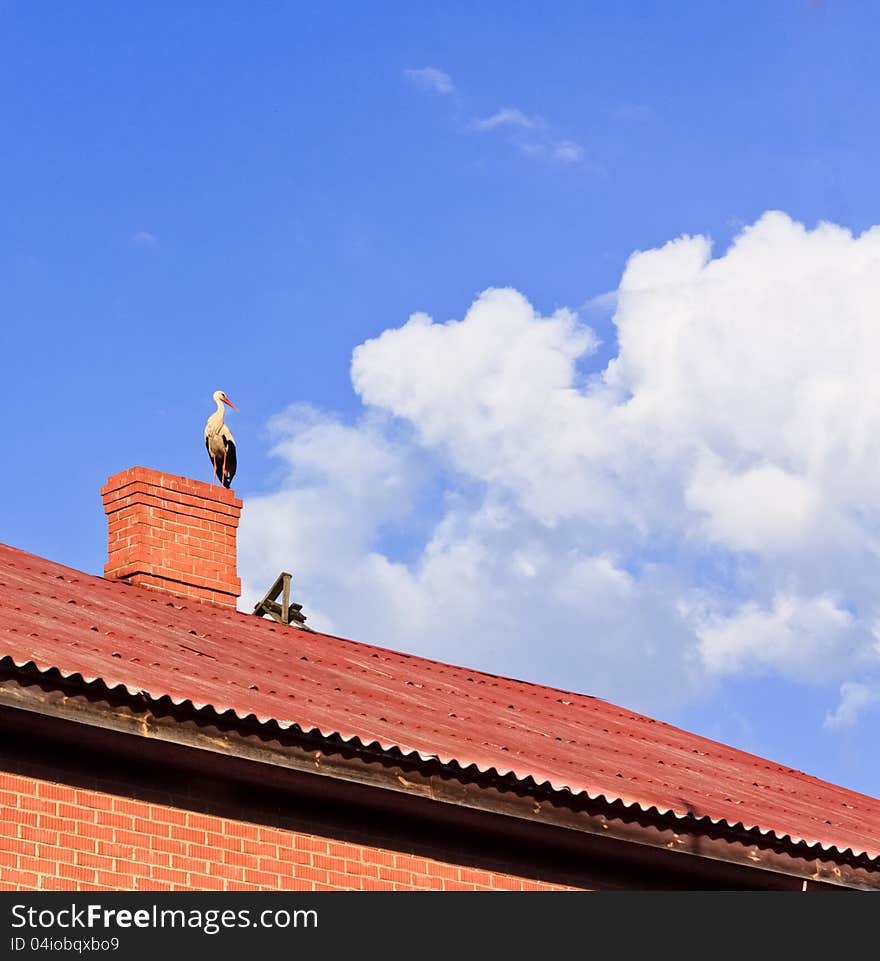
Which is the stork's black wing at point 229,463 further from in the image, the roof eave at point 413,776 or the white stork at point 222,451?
the roof eave at point 413,776

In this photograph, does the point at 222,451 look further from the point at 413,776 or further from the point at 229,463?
the point at 413,776

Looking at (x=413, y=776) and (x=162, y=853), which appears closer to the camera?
(x=162, y=853)

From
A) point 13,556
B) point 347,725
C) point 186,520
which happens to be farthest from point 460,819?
point 186,520

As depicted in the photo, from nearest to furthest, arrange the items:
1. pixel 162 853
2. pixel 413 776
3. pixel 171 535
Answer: pixel 162 853 < pixel 413 776 < pixel 171 535

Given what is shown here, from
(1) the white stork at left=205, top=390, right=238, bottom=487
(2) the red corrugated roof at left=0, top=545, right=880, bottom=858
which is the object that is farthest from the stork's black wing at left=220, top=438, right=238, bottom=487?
(2) the red corrugated roof at left=0, top=545, right=880, bottom=858

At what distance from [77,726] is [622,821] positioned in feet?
10.7

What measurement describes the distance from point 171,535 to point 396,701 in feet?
11.7

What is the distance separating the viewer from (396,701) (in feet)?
39.3

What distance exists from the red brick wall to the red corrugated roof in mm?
589

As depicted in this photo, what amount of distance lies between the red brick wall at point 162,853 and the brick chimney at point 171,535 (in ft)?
16.1

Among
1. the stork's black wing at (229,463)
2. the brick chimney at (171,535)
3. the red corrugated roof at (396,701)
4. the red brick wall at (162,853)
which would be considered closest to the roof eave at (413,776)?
the red corrugated roof at (396,701)

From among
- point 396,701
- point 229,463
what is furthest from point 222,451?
point 396,701

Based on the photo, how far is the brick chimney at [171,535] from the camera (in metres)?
14.6

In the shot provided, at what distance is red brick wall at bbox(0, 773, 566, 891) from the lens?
884cm
